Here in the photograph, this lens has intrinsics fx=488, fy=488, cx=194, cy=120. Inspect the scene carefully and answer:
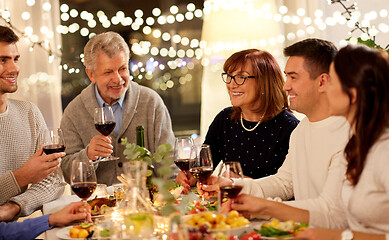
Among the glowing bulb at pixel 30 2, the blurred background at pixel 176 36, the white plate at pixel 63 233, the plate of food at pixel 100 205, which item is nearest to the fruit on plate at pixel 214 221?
the white plate at pixel 63 233

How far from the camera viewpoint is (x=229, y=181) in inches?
68.6

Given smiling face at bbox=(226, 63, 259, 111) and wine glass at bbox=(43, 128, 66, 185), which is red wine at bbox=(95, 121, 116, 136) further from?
smiling face at bbox=(226, 63, 259, 111)

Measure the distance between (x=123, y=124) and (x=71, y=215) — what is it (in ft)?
4.35

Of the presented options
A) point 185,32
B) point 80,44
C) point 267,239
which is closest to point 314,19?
point 185,32

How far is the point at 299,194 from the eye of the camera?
233cm

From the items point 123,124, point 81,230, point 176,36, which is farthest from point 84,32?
point 81,230

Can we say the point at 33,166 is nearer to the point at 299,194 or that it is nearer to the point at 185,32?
the point at 299,194

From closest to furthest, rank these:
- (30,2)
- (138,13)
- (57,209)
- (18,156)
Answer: (57,209) < (18,156) < (30,2) < (138,13)

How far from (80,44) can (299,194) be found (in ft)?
9.77

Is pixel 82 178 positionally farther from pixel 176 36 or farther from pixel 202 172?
pixel 176 36

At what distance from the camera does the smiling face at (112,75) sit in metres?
3.15

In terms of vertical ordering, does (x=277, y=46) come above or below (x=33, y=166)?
above

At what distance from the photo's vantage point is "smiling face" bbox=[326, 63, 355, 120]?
173cm

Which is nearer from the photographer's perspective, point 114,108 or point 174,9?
point 114,108
